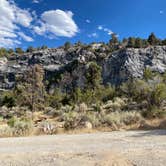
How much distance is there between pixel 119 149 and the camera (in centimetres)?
751

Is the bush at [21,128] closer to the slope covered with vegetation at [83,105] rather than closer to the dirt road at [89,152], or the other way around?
the slope covered with vegetation at [83,105]

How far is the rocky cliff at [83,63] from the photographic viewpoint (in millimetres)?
59812

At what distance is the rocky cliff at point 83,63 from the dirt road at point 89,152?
47.7 m

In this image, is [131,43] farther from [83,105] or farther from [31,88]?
[83,105]

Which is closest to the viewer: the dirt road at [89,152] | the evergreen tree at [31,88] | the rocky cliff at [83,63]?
the dirt road at [89,152]

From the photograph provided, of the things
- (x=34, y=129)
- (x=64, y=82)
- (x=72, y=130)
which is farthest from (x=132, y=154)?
(x=64, y=82)

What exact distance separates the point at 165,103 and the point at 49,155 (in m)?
14.8

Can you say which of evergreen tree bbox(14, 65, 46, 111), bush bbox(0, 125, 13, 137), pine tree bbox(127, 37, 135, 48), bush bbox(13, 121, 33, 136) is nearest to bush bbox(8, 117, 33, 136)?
bush bbox(13, 121, 33, 136)

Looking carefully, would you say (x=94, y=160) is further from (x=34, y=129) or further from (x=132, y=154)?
(x=34, y=129)

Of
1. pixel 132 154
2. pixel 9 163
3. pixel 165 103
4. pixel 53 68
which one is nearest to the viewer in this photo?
pixel 9 163

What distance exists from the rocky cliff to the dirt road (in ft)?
156

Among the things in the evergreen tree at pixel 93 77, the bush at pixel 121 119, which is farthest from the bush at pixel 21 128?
the evergreen tree at pixel 93 77

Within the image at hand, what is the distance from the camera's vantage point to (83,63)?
2763 inches

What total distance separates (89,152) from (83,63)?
208ft
